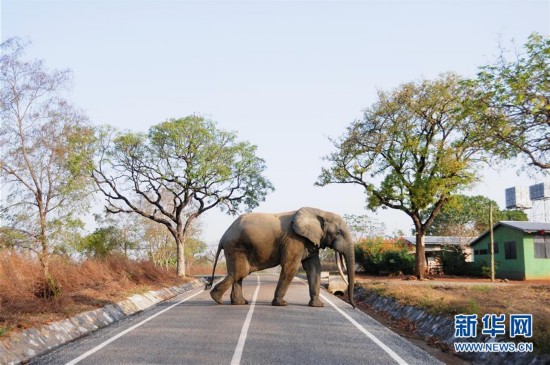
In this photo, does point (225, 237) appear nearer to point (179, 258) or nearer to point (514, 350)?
point (514, 350)

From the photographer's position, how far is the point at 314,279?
16.8m

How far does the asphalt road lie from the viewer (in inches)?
329

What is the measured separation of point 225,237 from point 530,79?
34.8 ft

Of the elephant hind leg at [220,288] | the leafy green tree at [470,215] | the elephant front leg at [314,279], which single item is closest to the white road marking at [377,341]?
the elephant front leg at [314,279]

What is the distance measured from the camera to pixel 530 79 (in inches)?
599

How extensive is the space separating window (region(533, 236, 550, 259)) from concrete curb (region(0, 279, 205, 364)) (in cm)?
2894

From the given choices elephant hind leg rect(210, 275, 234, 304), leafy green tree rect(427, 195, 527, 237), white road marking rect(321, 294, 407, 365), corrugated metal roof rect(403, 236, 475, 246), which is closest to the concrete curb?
elephant hind leg rect(210, 275, 234, 304)

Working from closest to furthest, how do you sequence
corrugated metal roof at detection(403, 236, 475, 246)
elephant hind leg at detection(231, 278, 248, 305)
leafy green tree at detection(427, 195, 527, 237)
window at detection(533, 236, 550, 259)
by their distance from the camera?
elephant hind leg at detection(231, 278, 248, 305)
window at detection(533, 236, 550, 259)
corrugated metal roof at detection(403, 236, 475, 246)
leafy green tree at detection(427, 195, 527, 237)

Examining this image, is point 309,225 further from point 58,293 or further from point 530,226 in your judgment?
point 530,226

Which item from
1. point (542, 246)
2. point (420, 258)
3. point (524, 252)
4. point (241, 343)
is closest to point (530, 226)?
point (542, 246)

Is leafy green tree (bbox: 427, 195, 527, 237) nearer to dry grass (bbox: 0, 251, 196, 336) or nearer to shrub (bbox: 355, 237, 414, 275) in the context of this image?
shrub (bbox: 355, 237, 414, 275)

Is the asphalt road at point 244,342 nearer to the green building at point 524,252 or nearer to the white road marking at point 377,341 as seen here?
the white road marking at point 377,341

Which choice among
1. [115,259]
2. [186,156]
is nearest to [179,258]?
[186,156]

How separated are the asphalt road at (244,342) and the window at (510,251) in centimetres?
2730
